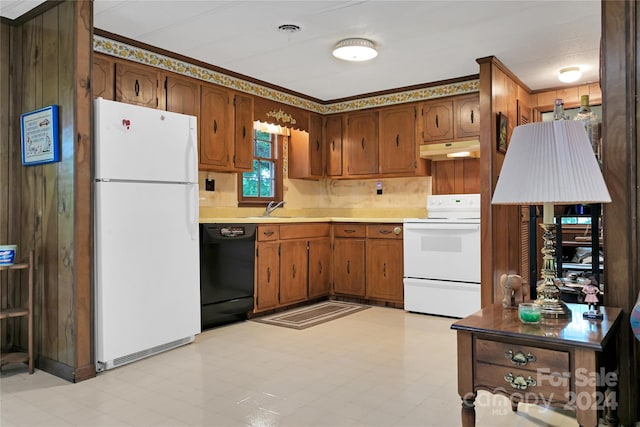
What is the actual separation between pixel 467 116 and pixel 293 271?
7.54 ft

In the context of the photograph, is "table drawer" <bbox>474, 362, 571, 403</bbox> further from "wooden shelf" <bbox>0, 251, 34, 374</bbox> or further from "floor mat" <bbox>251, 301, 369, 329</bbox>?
"wooden shelf" <bbox>0, 251, 34, 374</bbox>

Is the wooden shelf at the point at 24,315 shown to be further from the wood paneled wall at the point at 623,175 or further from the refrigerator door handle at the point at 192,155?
the wood paneled wall at the point at 623,175

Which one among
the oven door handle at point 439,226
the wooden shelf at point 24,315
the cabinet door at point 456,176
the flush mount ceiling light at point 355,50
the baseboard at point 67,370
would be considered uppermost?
the flush mount ceiling light at point 355,50

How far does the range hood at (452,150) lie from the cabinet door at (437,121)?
0.32 feet

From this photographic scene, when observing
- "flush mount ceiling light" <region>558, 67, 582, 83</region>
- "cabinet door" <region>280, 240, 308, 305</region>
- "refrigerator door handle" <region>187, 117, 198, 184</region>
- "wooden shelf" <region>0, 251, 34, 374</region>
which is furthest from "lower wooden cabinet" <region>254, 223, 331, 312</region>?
"flush mount ceiling light" <region>558, 67, 582, 83</region>

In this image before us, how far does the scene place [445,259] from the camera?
4.38 meters

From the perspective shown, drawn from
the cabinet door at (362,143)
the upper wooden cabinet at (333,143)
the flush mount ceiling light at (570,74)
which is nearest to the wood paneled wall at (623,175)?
the flush mount ceiling light at (570,74)

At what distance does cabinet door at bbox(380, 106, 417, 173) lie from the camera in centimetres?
504

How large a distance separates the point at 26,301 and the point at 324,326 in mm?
2208

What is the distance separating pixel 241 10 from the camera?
3.06 meters

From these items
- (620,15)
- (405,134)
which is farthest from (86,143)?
(405,134)

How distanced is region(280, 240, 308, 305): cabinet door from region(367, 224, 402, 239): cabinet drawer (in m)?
0.70

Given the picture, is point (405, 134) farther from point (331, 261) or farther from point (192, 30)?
point (192, 30)

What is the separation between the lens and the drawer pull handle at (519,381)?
5.13ft
